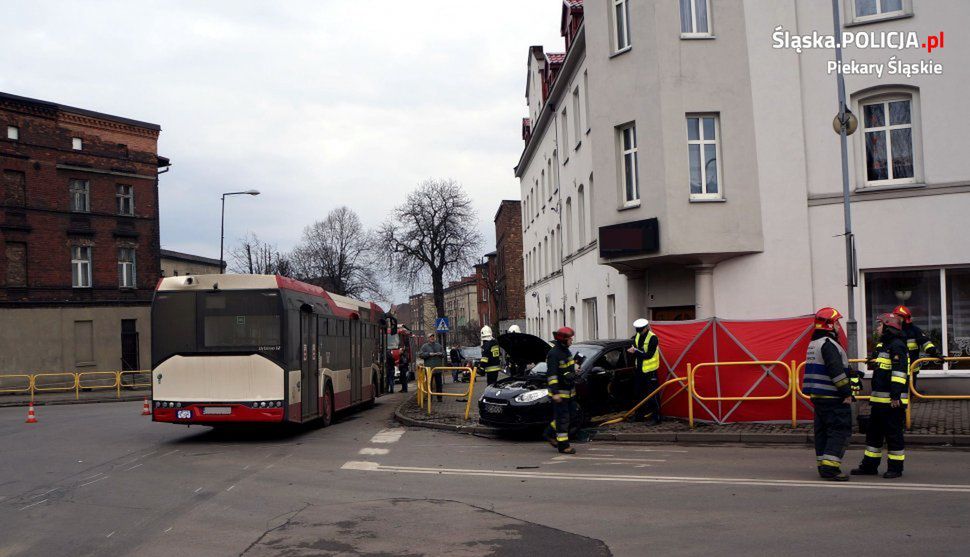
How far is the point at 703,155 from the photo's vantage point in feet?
64.7

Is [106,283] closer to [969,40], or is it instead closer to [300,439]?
[300,439]

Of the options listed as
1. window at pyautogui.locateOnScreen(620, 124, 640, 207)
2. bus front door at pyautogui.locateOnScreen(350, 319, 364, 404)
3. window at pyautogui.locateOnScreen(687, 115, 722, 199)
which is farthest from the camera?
bus front door at pyautogui.locateOnScreen(350, 319, 364, 404)

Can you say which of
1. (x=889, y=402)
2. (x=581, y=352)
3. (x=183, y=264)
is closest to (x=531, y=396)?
(x=581, y=352)

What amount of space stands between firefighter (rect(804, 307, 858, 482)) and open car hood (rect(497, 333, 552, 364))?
6922 mm

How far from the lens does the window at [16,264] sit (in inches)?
1632

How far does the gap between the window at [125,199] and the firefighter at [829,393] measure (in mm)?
43820

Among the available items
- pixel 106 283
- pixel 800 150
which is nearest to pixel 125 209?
pixel 106 283

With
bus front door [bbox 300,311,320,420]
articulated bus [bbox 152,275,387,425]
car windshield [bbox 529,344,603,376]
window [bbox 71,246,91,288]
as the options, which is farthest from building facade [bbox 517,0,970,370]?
window [bbox 71,246,91,288]

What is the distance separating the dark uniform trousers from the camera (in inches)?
380

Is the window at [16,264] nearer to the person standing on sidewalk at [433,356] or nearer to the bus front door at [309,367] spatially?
the person standing on sidewalk at [433,356]

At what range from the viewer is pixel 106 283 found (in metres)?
45.1

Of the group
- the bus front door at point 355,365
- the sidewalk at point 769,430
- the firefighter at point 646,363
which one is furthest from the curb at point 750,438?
the bus front door at point 355,365

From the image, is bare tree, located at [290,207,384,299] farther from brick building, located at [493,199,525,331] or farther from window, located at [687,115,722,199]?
window, located at [687,115,722,199]

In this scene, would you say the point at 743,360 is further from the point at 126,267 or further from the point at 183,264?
the point at 183,264
